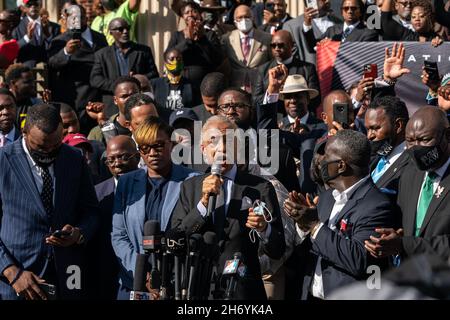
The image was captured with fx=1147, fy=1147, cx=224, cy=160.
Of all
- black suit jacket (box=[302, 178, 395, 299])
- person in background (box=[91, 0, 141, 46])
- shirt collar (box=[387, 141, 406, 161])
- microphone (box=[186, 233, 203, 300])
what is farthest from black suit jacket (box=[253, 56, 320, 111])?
microphone (box=[186, 233, 203, 300])

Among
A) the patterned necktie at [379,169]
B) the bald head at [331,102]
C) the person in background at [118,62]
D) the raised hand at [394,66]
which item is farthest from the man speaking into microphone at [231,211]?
the person in background at [118,62]

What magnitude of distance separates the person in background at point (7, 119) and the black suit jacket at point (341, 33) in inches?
160

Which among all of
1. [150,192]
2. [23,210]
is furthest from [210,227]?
[23,210]

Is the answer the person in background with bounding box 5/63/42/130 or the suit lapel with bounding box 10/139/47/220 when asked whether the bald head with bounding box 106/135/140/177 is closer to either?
the suit lapel with bounding box 10/139/47/220

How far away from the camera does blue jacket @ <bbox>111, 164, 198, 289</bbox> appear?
8070 mm

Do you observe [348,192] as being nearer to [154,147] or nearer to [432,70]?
[154,147]

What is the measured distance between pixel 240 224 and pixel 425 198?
3.97 feet

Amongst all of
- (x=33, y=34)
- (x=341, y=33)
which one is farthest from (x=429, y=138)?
(x=33, y=34)

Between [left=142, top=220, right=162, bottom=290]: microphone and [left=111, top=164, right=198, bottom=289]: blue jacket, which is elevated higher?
[left=142, top=220, right=162, bottom=290]: microphone

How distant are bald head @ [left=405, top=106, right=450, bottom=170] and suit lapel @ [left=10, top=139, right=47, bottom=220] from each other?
2.62m

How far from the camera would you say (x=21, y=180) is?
320 inches
